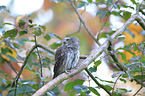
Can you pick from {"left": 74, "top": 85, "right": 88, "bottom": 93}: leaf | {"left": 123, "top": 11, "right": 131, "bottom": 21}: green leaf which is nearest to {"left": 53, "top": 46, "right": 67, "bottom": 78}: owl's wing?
{"left": 74, "top": 85, "right": 88, "bottom": 93}: leaf

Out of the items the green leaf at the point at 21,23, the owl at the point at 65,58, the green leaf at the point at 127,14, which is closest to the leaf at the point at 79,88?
the owl at the point at 65,58

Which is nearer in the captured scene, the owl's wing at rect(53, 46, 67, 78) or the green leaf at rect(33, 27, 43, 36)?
the green leaf at rect(33, 27, 43, 36)

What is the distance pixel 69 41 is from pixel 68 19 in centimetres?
346

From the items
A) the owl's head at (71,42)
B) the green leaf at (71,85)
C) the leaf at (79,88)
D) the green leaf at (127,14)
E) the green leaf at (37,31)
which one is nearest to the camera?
the leaf at (79,88)

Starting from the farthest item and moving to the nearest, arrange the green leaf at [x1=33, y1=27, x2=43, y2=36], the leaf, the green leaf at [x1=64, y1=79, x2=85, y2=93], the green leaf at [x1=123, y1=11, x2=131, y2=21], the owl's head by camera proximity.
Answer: the owl's head, the green leaf at [x1=123, y1=11, x2=131, y2=21], the green leaf at [x1=33, y1=27, x2=43, y2=36], the green leaf at [x1=64, y1=79, x2=85, y2=93], the leaf

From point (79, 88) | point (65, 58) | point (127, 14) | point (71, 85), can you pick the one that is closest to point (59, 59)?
point (65, 58)

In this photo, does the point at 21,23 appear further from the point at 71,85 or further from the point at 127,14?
the point at 127,14

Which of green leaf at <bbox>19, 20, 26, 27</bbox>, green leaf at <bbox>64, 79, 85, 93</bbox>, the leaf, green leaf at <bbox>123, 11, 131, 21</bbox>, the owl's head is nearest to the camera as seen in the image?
the leaf

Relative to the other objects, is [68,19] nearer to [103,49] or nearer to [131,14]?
[131,14]

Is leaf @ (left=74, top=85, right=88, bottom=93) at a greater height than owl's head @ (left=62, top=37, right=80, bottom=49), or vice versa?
owl's head @ (left=62, top=37, right=80, bottom=49)

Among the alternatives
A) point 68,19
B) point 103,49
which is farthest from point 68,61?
point 68,19

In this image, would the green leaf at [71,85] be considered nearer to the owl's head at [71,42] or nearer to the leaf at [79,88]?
the leaf at [79,88]

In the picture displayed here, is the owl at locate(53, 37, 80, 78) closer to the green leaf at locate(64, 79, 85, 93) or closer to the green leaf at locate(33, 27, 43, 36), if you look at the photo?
the green leaf at locate(33, 27, 43, 36)

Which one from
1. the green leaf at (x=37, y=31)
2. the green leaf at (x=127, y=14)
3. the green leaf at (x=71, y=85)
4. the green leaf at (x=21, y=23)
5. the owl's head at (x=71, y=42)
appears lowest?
the green leaf at (x=71, y=85)
